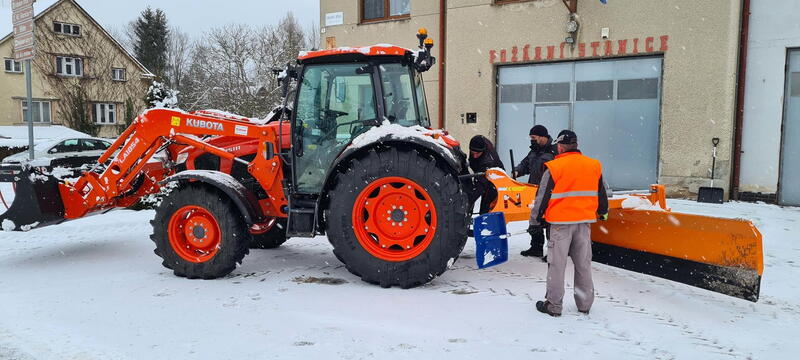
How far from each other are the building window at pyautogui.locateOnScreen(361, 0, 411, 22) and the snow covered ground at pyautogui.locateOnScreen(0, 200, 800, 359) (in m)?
8.31

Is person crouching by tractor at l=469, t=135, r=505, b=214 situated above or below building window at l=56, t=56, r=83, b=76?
below

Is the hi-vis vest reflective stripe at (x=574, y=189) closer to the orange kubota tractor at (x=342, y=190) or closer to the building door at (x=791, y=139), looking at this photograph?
the orange kubota tractor at (x=342, y=190)

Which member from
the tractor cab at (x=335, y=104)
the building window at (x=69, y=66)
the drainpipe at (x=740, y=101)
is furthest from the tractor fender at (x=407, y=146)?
the building window at (x=69, y=66)

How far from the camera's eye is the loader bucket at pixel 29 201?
215 inches

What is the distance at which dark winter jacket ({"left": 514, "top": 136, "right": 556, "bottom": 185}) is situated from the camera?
6.14m

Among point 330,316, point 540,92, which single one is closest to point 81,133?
point 540,92

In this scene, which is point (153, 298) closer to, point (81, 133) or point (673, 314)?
point (673, 314)

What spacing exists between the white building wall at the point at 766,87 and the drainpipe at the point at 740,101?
9 centimetres

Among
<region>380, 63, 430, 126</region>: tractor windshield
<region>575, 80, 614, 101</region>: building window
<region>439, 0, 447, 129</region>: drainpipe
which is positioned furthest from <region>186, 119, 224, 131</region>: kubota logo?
<region>575, 80, 614, 101</region>: building window

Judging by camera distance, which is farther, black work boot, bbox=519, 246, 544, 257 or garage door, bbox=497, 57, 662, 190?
garage door, bbox=497, 57, 662, 190

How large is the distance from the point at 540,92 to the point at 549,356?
8967 mm

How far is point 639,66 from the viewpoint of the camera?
10539 mm

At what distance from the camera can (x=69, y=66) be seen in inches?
1188

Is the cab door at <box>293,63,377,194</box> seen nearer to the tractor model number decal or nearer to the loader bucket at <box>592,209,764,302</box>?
the tractor model number decal
